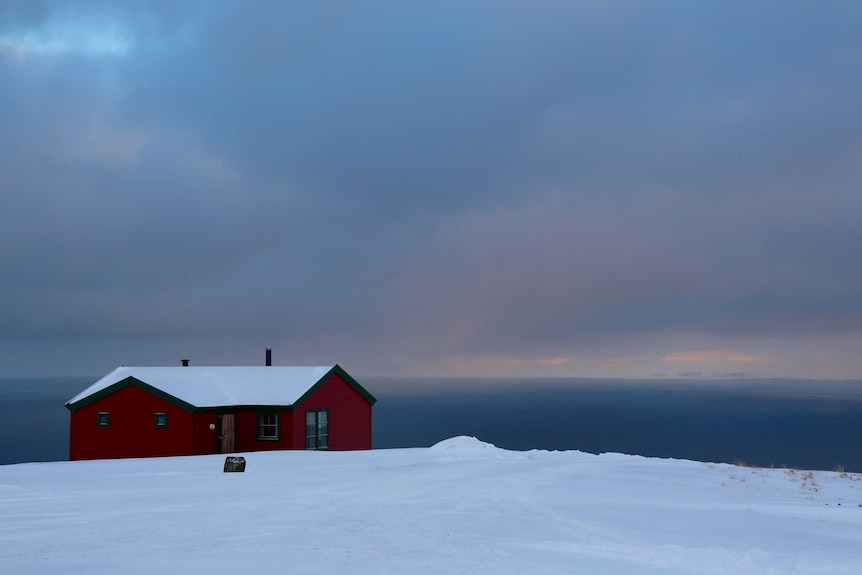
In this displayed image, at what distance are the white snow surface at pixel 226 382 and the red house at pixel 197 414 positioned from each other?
55 mm

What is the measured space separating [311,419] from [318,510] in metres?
23.5

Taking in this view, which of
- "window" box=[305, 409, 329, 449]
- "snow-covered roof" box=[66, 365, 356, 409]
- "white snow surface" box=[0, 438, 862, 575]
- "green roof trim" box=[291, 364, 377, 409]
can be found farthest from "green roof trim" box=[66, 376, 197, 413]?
"white snow surface" box=[0, 438, 862, 575]

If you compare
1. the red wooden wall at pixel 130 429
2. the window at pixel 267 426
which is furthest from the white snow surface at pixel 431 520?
the window at pixel 267 426

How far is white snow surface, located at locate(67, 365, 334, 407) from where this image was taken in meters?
39.6

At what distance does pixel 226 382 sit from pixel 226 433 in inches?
143

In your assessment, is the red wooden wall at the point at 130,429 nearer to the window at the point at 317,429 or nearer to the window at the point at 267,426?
the window at the point at 267,426

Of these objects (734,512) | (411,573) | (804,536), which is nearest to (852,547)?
(804,536)

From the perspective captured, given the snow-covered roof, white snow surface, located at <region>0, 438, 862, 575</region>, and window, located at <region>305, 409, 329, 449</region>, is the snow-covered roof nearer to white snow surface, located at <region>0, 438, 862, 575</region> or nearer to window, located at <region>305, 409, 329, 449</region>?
window, located at <region>305, 409, 329, 449</region>

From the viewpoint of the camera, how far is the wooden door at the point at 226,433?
39.7 m

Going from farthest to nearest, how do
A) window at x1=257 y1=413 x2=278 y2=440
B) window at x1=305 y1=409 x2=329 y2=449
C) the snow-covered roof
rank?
window at x1=305 y1=409 x2=329 y2=449 → window at x1=257 y1=413 x2=278 y2=440 → the snow-covered roof

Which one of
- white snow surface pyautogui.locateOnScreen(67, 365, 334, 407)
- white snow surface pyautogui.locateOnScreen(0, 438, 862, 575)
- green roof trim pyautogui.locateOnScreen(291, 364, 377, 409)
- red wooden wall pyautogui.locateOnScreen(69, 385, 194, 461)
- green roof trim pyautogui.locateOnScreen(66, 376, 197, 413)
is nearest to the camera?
white snow surface pyautogui.locateOnScreen(0, 438, 862, 575)

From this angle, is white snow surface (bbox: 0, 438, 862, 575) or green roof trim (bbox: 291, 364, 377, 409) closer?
white snow surface (bbox: 0, 438, 862, 575)

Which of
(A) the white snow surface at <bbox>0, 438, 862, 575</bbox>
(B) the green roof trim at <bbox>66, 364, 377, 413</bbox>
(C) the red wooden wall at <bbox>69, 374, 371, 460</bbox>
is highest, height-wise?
(B) the green roof trim at <bbox>66, 364, 377, 413</bbox>

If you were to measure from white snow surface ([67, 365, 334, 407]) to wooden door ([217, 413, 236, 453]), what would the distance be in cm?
84
